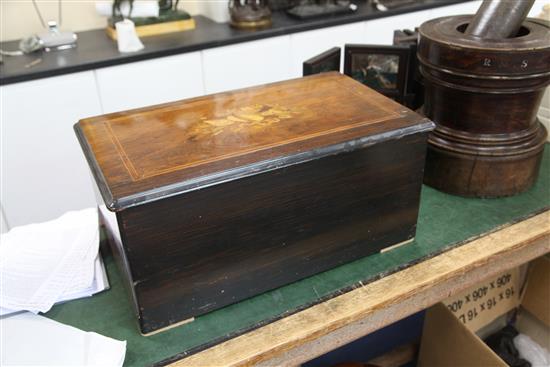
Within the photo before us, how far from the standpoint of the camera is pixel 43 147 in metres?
2.04

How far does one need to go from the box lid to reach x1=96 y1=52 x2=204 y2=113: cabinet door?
1276 mm

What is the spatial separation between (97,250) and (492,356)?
0.88 meters

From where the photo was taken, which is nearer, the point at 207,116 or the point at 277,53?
the point at 207,116

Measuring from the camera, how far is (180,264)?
72 cm

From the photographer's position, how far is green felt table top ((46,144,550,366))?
0.75m

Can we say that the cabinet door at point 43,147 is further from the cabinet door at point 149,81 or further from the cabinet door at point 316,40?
the cabinet door at point 316,40

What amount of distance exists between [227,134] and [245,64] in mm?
1601

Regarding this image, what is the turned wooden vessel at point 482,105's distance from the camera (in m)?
0.89

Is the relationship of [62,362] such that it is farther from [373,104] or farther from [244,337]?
[373,104]

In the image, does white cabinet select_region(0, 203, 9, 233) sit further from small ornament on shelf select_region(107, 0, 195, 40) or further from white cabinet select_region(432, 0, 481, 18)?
white cabinet select_region(432, 0, 481, 18)

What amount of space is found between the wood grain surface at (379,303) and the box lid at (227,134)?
24 centimetres

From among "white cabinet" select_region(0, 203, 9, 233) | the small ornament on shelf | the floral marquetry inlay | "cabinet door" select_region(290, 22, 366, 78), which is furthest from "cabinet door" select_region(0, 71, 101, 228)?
the floral marquetry inlay

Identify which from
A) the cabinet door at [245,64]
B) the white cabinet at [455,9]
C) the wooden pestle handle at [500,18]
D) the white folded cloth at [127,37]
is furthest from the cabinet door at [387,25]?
the wooden pestle handle at [500,18]

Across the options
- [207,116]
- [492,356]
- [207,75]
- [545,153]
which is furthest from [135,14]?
[492,356]
